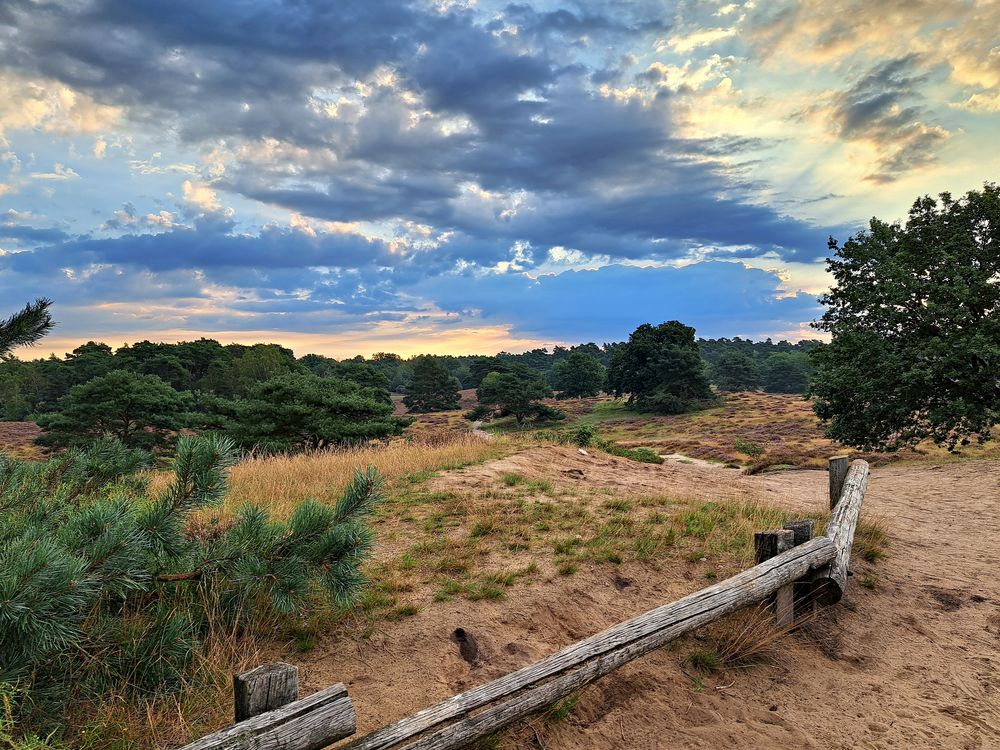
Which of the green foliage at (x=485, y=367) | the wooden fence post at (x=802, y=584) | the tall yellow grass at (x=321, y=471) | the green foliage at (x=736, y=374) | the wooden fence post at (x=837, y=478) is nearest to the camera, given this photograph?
the wooden fence post at (x=802, y=584)

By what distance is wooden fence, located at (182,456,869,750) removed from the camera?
2578 mm

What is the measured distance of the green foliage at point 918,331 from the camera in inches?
657

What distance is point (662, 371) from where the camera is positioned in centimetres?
6334

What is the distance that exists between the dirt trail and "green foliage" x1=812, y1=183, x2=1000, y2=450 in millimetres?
12597

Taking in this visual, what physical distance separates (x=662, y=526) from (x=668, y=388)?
57217mm

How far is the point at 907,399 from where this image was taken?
1820 centimetres

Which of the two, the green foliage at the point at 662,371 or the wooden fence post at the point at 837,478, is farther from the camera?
the green foliage at the point at 662,371

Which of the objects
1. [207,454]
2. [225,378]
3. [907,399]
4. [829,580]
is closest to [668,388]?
[907,399]

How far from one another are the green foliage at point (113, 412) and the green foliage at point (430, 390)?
169 feet

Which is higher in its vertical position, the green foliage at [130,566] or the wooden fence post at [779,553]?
the green foliage at [130,566]

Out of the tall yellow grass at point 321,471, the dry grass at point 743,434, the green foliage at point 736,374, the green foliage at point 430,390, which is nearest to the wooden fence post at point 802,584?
the tall yellow grass at point 321,471

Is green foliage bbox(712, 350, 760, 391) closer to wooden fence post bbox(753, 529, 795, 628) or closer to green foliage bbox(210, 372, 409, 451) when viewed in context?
green foliage bbox(210, 372, 409, 451)

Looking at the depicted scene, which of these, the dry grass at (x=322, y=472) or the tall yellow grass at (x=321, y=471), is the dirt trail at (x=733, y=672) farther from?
the dry grass at (x=322, y=472)

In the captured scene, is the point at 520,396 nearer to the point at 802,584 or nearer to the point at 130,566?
the point at 802,584
